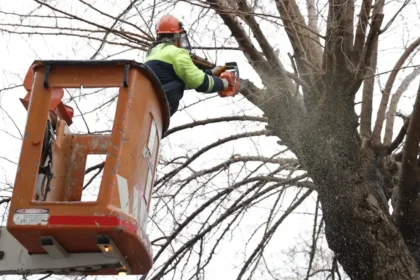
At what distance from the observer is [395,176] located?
616cm

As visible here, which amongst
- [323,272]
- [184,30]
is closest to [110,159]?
[184,30]

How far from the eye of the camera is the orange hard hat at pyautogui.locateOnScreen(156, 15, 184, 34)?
5.80 m

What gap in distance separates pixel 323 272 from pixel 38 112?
171 inches

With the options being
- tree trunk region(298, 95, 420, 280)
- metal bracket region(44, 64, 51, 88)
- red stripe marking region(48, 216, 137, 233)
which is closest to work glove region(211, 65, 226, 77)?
tree trunk region(298, 95, 420, 280)

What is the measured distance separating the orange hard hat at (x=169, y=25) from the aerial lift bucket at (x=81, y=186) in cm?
122

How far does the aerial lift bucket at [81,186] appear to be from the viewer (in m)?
4.01

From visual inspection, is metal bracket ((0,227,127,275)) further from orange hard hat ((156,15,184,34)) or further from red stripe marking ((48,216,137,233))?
orange hard hat ((156,15,184,34))

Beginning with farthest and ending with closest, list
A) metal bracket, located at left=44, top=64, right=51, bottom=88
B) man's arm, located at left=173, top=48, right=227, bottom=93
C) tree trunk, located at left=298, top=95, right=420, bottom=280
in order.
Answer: tree trunk, located at left=298, top=95, right=420, bottom=280, man's arm, located at left=173, top=48, right=227, bottom=93, metal bracket, located at left=44, top=64, right=51, bottom=88

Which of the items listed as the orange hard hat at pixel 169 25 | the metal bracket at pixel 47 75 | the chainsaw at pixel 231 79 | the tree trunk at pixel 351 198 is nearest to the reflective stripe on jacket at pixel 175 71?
the orange hard hat at pixel 169 25

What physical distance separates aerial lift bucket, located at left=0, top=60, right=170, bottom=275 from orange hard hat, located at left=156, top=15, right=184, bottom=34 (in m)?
1.22

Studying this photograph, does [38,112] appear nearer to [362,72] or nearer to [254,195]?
[362,72]

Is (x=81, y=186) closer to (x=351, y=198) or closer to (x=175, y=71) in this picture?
(x=175, y=71)

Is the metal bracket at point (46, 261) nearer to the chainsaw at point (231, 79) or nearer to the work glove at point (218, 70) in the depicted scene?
the chainsaw at point (231, 79)

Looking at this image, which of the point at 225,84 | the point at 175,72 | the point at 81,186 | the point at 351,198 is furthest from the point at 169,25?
the point at 351,198
